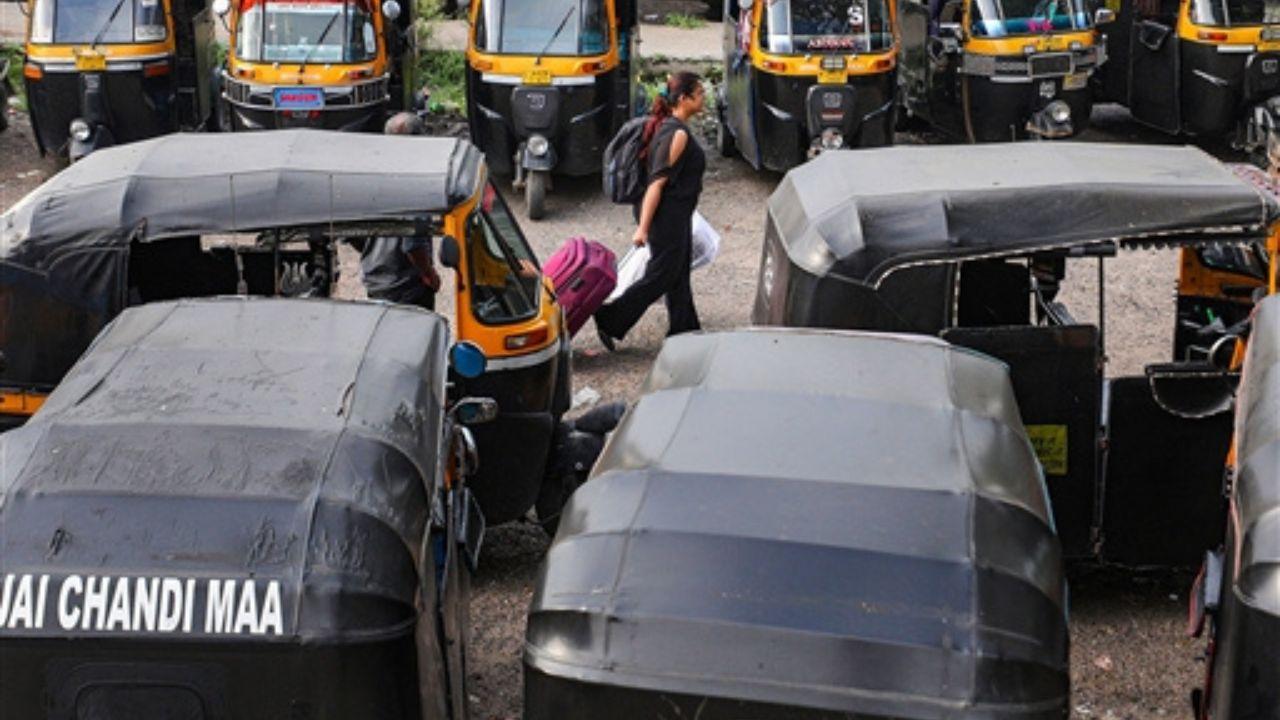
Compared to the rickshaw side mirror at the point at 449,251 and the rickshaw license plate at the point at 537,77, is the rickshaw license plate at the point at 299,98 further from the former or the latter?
the rickshaw side mirror at the point at 449,251

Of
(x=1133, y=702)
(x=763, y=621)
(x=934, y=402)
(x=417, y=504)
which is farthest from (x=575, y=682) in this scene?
(x=1133, y=702)

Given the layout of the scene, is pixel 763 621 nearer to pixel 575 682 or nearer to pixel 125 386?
pixel 575 682

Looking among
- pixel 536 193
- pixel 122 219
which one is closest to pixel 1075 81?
pixel 536 193

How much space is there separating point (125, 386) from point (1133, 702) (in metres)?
4.23

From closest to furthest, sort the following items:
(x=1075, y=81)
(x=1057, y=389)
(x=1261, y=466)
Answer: (x=1261, y=466) → (x=1057, y=389) → (x=1075, y=81)

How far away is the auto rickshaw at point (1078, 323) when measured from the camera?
8.50 meters

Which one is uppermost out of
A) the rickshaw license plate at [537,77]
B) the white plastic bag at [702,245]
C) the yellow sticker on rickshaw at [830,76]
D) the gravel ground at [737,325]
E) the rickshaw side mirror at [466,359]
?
the rickshaw side mirror at [466,359]

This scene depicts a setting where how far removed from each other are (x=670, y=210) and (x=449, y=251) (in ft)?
10.9

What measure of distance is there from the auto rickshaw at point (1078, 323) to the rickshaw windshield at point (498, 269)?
1271mm

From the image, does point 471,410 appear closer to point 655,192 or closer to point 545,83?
point 655,192

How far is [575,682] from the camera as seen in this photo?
5.28m

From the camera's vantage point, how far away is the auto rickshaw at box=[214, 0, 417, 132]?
16.9m

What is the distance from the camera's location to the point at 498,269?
9.34m

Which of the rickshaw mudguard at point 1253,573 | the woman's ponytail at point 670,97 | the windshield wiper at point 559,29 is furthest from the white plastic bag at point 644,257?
the rickshaw mudguard at point 1253,573
